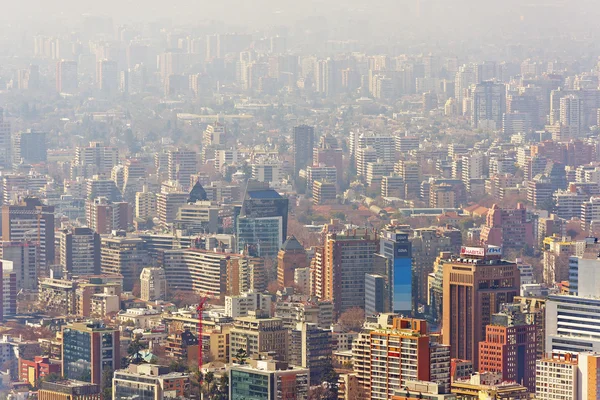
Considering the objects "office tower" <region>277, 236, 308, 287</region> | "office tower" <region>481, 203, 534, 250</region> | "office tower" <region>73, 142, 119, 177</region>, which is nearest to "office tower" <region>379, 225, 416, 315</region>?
"office tower" <region>277, 236, 308, 287</region>

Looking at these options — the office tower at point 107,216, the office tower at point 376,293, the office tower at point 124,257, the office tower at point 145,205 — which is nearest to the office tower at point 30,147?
the office tower at point 145,205

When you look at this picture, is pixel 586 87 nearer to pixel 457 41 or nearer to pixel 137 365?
pixel 457 41

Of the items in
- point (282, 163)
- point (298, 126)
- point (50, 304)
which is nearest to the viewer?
point (50, 304)

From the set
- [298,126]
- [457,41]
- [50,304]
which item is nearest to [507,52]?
[457,41]

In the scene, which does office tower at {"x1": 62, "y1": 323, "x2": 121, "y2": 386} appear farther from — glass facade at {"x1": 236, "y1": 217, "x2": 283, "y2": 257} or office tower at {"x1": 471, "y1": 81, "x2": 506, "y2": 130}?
office tower at {"x1": 471, "y1": 81, "x2": 506, "y2": 130}

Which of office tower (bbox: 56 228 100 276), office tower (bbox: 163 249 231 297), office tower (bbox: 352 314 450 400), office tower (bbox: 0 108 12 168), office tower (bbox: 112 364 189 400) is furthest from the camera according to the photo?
office tower (bbox: 0 108 12 168)

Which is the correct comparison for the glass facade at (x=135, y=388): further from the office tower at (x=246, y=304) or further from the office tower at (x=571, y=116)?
the office tower at (x=571, y=116)

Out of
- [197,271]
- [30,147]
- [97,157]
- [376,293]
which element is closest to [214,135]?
[97,157]
